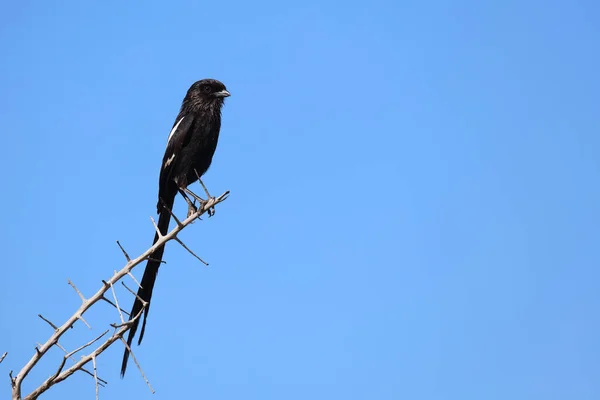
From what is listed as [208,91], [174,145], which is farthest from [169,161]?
[208,91]

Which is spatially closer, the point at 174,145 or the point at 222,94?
the point at 174,145

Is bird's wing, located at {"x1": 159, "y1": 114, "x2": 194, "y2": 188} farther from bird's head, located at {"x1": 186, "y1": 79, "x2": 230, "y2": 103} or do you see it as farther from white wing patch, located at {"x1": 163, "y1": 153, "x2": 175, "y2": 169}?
bird's head, located at {"x1": 186, "y1": 79, "x2": 230, "y2": 103}

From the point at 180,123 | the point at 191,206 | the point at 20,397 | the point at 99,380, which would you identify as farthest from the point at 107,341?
the point at 180,123

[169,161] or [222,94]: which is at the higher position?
[222,94]

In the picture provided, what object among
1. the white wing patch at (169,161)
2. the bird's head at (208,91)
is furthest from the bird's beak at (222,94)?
the white wing patch at (169,161)

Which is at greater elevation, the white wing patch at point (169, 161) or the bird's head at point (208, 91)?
the bird's head at point (208, 91)

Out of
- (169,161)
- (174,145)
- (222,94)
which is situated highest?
(222,94)

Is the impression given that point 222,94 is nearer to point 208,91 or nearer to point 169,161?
point 208,91

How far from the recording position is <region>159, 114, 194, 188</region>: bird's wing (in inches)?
261

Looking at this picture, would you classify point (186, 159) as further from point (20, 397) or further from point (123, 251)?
point (20, 397)

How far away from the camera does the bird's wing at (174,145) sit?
663cm

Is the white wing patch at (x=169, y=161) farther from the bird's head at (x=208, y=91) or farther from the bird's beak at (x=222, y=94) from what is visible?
the bird's beak at (x=222, y=94)

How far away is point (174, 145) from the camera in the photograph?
21.9ft

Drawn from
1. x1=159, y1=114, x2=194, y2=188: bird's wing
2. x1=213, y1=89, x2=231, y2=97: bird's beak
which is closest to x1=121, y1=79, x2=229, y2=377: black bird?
x1=159, y1=114, x2=194, y2=188: bird's wing
